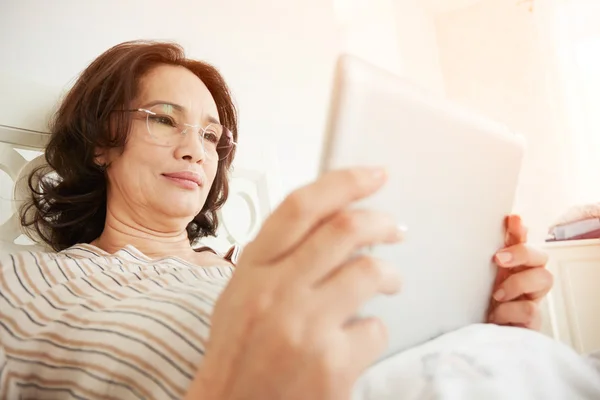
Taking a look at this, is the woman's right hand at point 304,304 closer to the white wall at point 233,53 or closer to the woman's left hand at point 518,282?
the woman's left hand at point 518,282

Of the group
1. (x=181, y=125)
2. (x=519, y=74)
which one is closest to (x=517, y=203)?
(x=519, y=74)

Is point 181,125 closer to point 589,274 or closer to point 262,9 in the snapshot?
point 262,9

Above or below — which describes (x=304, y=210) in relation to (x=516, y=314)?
above

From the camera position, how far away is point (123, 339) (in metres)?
0.46

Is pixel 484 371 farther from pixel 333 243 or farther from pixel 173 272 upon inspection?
pixel 173 272

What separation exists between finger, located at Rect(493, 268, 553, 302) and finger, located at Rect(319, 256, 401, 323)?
0.35 meters

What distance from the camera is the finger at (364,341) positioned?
0.28 meters

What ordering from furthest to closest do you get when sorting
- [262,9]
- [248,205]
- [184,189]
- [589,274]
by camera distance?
[589,274]
[262,9]
[248,205]
[184,189]

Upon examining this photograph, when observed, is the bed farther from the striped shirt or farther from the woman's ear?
the woman's ear

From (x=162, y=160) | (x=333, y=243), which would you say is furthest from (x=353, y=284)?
(x=162, y=160)

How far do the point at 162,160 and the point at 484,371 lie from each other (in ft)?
2.05

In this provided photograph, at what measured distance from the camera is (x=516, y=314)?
0.59 m

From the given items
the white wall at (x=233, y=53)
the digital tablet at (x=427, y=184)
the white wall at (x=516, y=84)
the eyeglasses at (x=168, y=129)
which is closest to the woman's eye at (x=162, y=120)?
the eyeglasses at (x=168, y=129)

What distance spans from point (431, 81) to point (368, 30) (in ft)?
1.65
